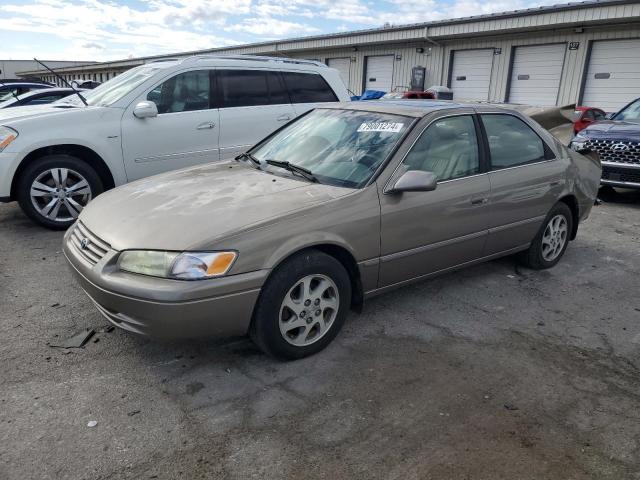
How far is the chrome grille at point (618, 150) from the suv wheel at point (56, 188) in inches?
291

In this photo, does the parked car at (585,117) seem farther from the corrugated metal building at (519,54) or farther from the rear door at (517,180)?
the rear door at (517,180)

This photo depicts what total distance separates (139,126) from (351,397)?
429 centimetres

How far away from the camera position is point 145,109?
5734mm

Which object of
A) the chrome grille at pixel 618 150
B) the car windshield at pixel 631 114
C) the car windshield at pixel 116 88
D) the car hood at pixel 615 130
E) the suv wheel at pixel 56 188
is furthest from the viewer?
the car windshield at pixel 631 114

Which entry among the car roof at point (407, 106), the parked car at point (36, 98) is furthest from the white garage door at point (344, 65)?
the car roof at point (407, 106)

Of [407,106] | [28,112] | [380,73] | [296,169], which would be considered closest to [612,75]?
[380,73]

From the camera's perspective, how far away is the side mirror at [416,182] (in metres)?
3.41

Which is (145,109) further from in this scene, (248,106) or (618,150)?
(618,150)

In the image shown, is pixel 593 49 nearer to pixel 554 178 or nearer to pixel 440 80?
pixel 440 80

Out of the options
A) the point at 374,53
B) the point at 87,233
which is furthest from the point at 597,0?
the point at 87,233

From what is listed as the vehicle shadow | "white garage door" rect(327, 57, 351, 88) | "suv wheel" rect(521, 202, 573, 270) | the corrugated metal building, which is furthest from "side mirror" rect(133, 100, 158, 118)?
"white garage door" rect(327, 57, 351, 88)

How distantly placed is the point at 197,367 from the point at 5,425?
3.34ft

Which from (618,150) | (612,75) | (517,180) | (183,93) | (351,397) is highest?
(612,75)

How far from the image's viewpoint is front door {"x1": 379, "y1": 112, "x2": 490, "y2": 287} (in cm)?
359
